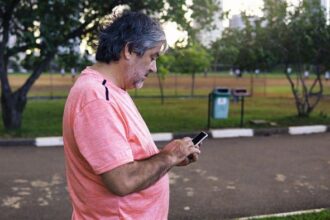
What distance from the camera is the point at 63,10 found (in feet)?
32.8

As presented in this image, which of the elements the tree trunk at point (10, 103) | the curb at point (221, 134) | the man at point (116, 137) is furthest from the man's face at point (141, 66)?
the tree trunk at point (10, 103)

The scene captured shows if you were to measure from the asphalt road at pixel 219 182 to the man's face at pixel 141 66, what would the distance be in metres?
3.24

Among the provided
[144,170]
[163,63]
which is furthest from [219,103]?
[144,170]

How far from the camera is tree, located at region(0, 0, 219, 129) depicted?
A: 9.75 metres

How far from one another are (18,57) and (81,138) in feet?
38.9

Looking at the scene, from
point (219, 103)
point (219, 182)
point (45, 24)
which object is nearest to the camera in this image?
point (219, 182)

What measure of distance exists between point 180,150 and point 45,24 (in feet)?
27.2

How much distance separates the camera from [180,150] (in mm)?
1861

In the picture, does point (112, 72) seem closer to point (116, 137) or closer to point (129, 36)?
point (129, 36)

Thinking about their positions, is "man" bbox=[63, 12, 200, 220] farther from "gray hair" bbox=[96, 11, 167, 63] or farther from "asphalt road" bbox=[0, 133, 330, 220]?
"asphalt road" bbox=[0, 133, 330, 220]

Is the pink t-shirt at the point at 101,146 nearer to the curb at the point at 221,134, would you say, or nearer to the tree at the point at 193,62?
the curb at the point at 221,134

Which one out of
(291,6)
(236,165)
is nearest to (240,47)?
→ (291,6)

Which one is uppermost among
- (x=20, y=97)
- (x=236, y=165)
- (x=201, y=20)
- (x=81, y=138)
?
(x=201, y=20)

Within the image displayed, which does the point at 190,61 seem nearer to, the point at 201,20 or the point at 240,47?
the point at 240,47
